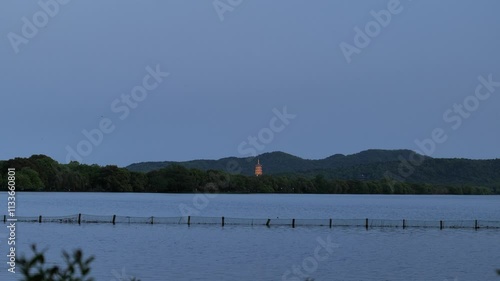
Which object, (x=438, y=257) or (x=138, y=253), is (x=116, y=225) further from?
(x=438, y=257)

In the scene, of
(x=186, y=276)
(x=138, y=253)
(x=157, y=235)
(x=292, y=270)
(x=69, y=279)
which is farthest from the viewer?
(x=157, y=235)

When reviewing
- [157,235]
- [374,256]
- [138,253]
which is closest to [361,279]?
[374,256]

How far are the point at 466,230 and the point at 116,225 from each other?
4348 cm

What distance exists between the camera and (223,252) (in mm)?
64875
